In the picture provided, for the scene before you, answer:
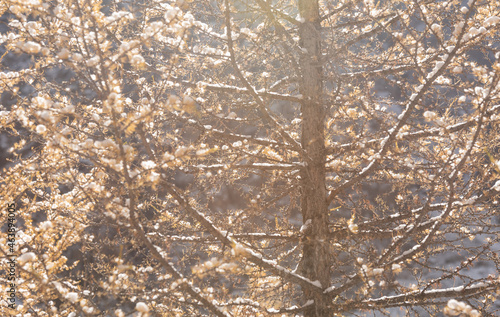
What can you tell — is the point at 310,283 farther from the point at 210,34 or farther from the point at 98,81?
the point at 210,34

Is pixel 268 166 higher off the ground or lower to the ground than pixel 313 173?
higher

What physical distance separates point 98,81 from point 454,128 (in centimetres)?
336

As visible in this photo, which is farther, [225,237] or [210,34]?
[210,34]

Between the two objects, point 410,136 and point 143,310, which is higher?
point 410,136

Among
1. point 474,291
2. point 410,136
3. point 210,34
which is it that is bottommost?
point 474,291

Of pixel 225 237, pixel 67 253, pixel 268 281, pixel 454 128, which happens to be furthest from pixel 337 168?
pixel 67 253

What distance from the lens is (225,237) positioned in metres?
3.00

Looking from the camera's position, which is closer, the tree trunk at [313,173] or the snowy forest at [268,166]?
the snowy forest at [268,166]

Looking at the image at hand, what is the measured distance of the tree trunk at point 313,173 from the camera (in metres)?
3.93

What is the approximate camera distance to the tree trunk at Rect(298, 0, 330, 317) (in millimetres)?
3926

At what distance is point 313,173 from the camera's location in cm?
407

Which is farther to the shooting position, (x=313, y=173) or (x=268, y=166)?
(x=268, y=166)

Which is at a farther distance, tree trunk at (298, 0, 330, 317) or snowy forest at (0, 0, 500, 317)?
tree trunk at (298, 0, 330, 317)

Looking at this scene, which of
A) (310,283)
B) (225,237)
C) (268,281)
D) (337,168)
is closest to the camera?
(225,237)
